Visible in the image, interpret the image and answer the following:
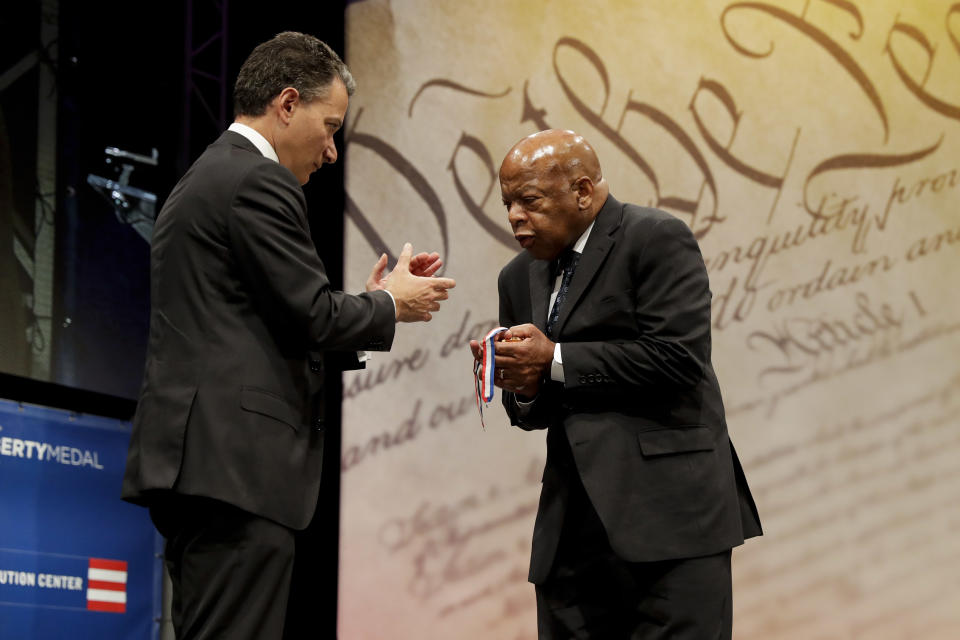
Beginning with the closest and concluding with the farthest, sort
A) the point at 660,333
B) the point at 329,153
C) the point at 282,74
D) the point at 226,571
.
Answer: the point at 226,571 < the point at 660,333 < the point at 282,74 < the point at 329,153

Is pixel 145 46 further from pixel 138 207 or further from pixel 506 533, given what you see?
pixel 506 533

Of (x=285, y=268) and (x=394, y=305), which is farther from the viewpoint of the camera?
(x=394, y=305)

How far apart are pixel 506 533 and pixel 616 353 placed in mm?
2422

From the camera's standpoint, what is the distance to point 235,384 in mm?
2107

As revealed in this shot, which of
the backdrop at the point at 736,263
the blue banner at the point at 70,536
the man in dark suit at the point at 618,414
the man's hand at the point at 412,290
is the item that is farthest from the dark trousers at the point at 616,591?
the blue banner at the point at 70,536

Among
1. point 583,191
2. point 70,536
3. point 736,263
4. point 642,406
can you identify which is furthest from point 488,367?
point 70,536

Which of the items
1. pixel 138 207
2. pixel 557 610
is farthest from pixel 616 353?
pixel 138 207

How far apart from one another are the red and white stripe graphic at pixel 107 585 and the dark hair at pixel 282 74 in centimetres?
237

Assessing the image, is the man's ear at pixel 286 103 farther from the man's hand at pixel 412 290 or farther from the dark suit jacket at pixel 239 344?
the man's hand at pixel 412 290

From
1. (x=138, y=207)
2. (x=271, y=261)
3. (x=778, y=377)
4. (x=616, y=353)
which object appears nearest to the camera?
(x=271, y=261)

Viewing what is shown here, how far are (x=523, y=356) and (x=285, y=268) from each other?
0.55 metres

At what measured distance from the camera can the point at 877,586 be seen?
4016mm

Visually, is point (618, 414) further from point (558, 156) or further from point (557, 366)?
point (558, 156)

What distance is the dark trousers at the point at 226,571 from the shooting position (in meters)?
2.03
